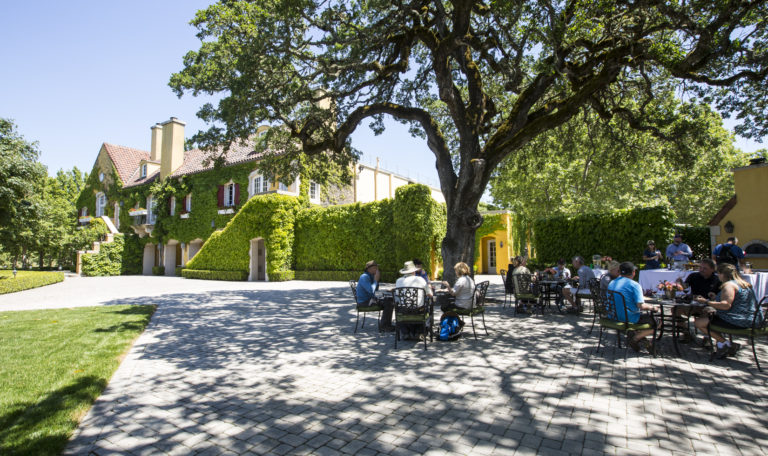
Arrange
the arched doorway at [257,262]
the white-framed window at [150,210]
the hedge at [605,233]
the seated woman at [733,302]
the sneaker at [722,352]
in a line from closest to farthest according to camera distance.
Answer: the seated woman at [733,302], the sneaker at [722,352], the hedge at [605,233], the arched doorway at [257,262], the white-framed window at [150,210]

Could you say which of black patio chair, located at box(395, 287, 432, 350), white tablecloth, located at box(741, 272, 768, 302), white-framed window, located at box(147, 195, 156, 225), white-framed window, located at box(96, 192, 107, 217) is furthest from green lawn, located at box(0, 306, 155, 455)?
white-framed window, located at box(96, 192, 107, 217)

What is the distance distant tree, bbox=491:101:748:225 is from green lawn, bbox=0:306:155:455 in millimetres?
15365

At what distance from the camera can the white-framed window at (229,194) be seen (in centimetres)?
2938

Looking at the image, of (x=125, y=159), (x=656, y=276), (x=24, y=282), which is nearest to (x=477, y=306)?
(x=656, y=276)

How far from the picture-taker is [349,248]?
23.1 meters

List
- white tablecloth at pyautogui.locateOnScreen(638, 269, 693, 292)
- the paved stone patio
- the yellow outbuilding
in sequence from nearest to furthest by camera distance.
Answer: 1. the paved stone patio
2. white tablecloth at pyautogui.locateOnScreen(638, 269, 693, 292)
3. the yellow outbuilding

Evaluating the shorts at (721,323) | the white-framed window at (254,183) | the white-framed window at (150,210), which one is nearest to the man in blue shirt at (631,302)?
the shorts at (721,323)

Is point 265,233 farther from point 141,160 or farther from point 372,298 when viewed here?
point 141,160

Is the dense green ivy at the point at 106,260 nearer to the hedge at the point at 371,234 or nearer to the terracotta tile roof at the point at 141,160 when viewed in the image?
the terracotta tile roof at the point at 141,160

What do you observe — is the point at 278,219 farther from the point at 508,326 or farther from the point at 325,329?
the point at 508,326

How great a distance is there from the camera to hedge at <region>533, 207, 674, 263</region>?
14.7 meters

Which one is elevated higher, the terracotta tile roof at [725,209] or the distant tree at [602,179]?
the distant tree at [602,179]

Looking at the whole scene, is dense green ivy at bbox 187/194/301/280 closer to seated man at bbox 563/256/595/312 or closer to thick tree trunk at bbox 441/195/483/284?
thick tree trunk at bbox 441/195/483/284

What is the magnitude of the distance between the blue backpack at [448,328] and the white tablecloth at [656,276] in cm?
462
